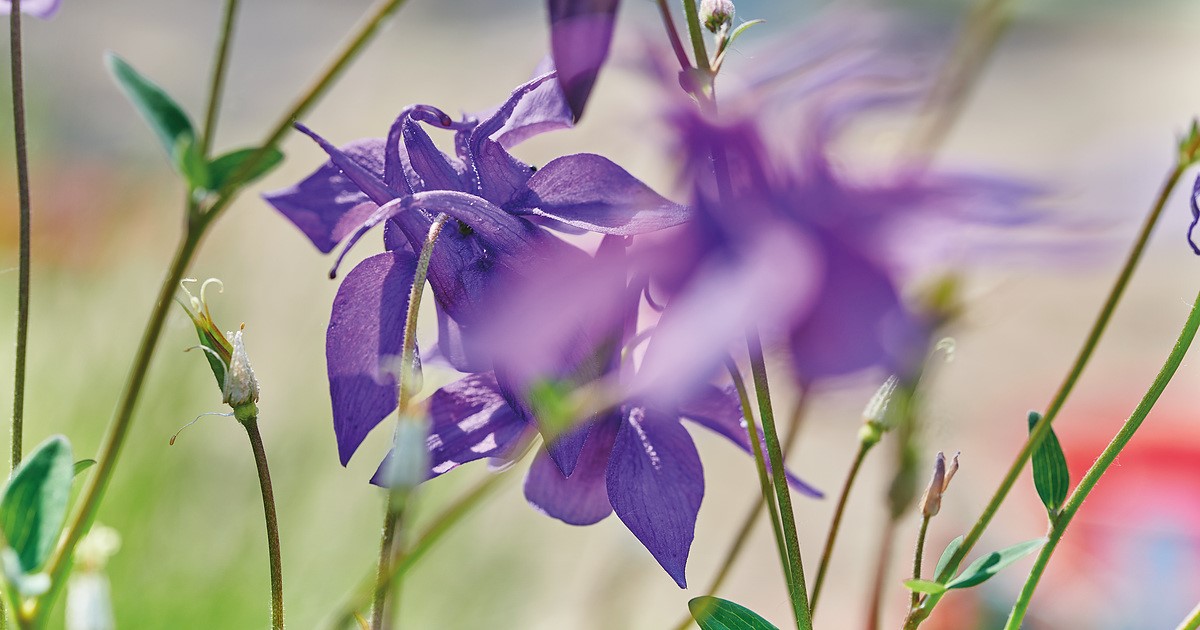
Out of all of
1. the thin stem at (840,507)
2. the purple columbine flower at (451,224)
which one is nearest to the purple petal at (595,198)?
the purple columbine flower at (451,224)

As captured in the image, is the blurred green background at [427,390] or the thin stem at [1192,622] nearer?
the thin stem at [1192,622]

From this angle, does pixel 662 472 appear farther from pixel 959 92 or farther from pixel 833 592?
pixel 833 592

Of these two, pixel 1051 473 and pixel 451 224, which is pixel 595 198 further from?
pixel 1051 473

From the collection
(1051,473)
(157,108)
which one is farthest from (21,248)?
(1051,473)

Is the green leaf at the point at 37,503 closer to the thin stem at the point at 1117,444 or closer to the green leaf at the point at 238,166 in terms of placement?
the green leaf at the point at 238,166

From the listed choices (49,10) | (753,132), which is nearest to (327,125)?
(49,10)

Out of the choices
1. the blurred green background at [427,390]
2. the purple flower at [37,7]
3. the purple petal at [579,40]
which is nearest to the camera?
the purple petal at [579,40]
